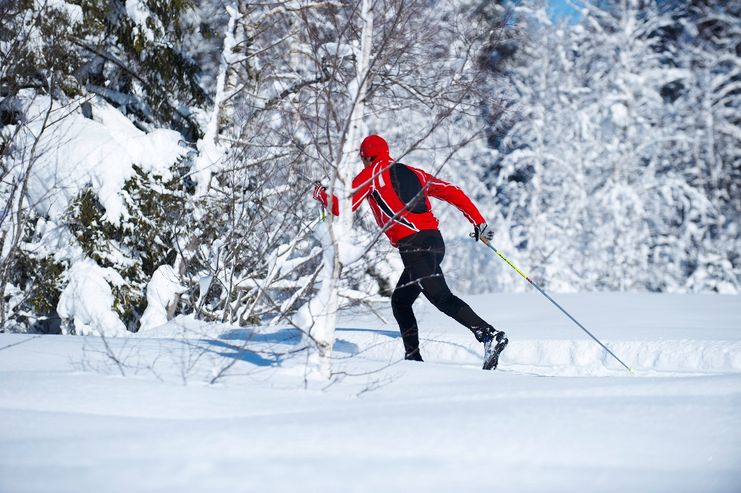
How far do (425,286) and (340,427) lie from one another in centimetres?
265

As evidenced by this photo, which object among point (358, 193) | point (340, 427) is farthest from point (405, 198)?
point (340, 427)

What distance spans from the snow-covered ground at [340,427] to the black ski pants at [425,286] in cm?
93

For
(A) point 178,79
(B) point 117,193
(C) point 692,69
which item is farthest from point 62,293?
(C) point 692,69

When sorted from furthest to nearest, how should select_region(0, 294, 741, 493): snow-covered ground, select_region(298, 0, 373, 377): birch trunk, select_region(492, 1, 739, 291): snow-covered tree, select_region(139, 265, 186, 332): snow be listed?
select_region(492, 1, 739, 291): snow-covered tree < select_region(139, 265, 186, 332): snow < select_region(298, 0, 373, 377): birch trunk < select_region(0, 294, 741, 493): snow-covered ground

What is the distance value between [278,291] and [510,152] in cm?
1687

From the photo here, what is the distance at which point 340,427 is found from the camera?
105 inches

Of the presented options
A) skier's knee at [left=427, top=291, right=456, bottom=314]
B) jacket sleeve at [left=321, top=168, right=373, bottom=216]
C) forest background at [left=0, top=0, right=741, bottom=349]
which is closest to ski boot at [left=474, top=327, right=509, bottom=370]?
skier's knee at [left=427, top=291, right=456, bottom=314]

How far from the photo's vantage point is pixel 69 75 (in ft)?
30.9

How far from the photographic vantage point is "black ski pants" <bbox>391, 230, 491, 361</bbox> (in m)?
5.17

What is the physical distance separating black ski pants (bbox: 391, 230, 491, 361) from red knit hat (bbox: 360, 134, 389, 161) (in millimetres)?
724

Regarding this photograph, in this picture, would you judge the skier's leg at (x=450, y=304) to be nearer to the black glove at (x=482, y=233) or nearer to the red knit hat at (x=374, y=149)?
the black glove at (x=482, y=233)

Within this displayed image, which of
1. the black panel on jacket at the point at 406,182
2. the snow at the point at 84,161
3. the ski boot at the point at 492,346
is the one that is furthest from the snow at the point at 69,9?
the ski boot at the point at 492,346

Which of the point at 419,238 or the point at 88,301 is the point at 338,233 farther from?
the point at 88,301

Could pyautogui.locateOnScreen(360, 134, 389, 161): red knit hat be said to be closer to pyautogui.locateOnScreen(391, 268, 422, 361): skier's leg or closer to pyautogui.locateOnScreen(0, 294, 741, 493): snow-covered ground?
pyautogui.locateOnScreen(391, 268, 422, 361): skier's leg
